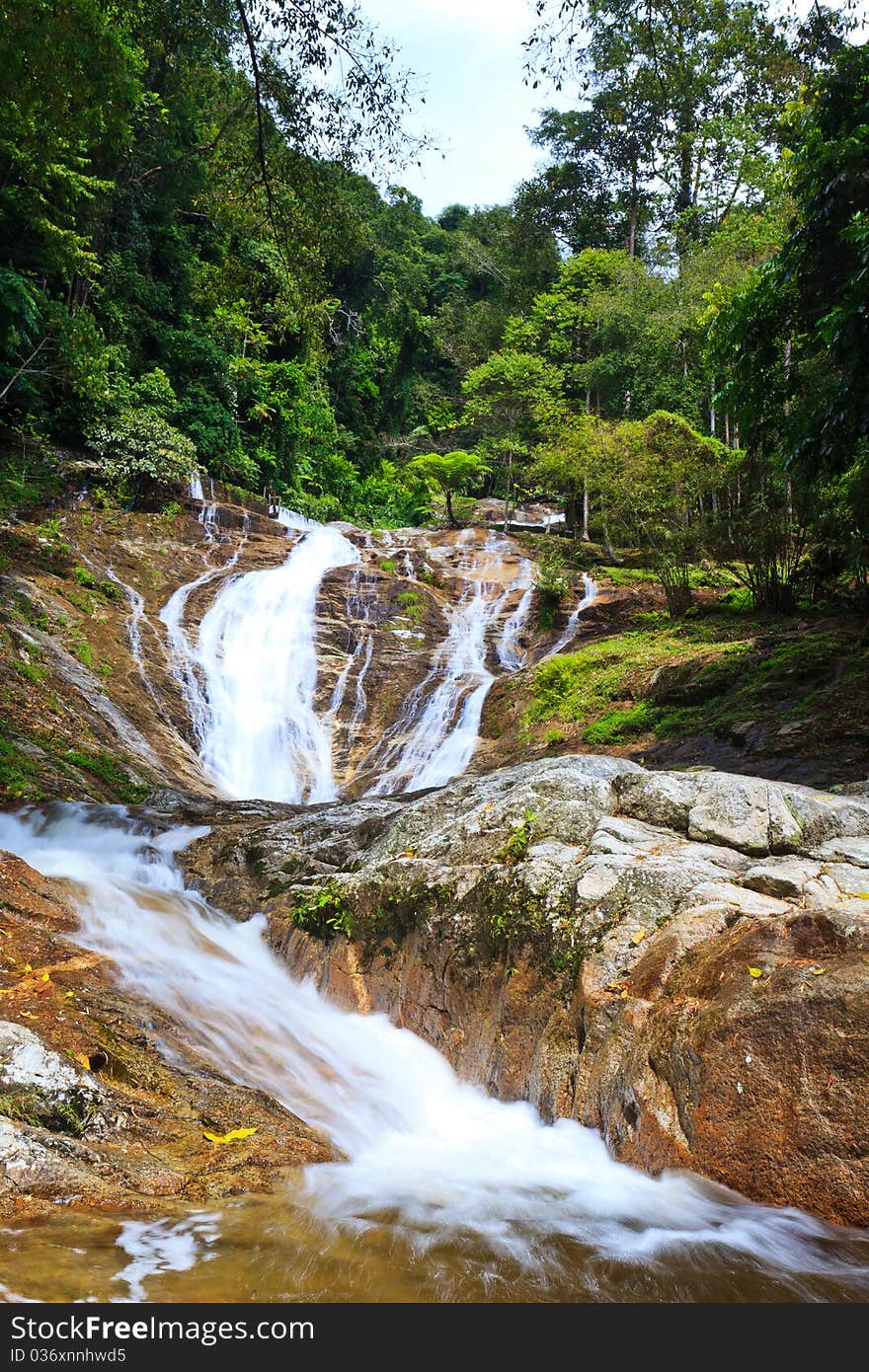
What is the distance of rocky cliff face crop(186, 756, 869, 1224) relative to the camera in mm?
3363

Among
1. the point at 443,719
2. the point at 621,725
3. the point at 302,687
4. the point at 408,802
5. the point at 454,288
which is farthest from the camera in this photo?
the point at 454,288

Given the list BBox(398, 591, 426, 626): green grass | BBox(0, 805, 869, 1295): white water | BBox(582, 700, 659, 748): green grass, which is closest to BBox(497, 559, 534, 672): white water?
BBox(398, 591, 426, 626): green grass

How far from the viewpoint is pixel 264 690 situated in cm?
1502

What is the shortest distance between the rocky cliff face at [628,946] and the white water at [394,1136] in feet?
0.61

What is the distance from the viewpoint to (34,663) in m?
11.3

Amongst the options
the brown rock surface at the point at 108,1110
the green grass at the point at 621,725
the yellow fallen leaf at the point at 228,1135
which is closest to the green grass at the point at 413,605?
the green grass at the point at 621,725

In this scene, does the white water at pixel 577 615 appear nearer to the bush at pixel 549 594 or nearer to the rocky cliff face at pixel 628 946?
the bush at pixel 549 594

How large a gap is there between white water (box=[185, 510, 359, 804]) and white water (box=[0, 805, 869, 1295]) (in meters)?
5.48

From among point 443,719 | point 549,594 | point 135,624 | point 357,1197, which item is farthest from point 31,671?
point 549,594

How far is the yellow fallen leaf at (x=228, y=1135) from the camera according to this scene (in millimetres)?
3471

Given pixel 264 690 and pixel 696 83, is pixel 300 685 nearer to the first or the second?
pixel 264 690

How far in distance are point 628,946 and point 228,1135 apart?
241 centimetres

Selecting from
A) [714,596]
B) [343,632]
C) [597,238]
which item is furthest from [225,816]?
[597,238]

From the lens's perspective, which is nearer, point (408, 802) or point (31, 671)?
point (408, 802)
